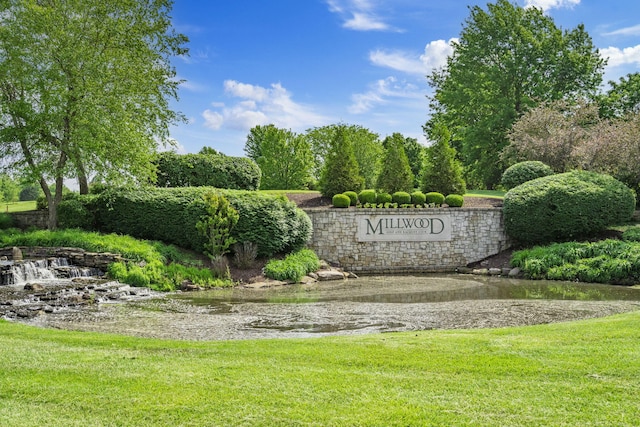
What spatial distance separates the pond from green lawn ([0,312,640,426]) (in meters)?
2.28

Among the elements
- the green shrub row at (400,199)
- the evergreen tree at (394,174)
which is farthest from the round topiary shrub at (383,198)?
the evergreen tree at (394,174)

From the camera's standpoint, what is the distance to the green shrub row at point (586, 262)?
1632cm

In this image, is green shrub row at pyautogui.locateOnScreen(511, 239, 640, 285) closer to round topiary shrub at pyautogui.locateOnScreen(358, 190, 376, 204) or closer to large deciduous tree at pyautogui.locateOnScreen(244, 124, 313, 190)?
round topiary shrub at pyautogui.locateOnScreen(358, 190, 376, 204)

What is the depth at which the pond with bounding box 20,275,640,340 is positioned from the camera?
9.16m

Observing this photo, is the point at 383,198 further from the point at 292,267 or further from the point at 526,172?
the point at 292,267

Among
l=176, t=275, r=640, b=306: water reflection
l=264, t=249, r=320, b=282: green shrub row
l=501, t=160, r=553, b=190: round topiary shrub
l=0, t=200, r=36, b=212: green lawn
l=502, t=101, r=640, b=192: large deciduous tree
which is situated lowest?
l=176, t=275, r=640, b=306: water reflection

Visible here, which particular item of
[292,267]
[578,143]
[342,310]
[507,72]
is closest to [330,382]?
[342,310]

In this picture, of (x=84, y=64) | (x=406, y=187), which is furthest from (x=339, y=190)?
(x=84, y=64)

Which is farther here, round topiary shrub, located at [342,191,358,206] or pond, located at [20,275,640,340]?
round topiary shrub, located at [342,191,358,206]

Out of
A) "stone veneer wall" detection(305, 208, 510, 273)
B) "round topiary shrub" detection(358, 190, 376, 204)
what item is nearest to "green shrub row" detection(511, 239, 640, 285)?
"stone veneer wall" detection(305, 208, 510, 273)

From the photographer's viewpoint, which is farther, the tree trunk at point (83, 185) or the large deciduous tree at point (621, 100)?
the large deciduous tree at point (621, 100)

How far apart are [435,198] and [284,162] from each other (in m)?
12.9

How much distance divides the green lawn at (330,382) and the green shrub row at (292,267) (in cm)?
967

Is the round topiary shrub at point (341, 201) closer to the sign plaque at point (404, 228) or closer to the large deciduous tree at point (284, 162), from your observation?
the sign plaque at point (404, 228)
